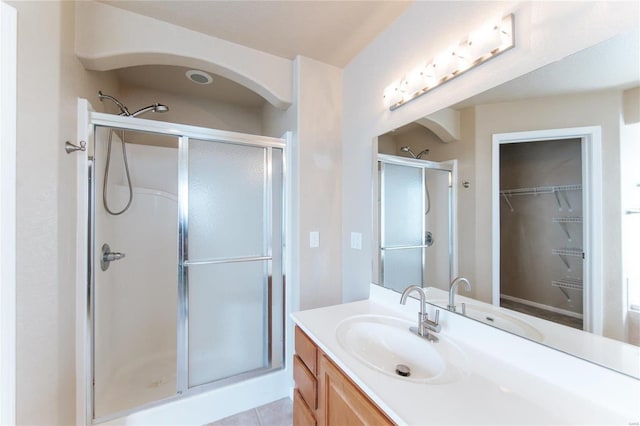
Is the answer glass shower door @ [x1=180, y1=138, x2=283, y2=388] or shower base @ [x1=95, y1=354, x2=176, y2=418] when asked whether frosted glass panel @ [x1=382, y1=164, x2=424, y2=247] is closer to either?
glass shower door @ [x1=180, y1=138, x2=283, y2=388]

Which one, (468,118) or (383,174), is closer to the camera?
(468,118)

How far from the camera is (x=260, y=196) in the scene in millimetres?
1959

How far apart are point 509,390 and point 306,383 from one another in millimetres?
810

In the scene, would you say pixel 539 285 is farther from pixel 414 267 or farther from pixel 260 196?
pixel 260 196

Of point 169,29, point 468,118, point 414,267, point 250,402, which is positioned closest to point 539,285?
point 414,267

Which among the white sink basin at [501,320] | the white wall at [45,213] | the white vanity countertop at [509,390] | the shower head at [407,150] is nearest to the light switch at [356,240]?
the shower head at [407,150]

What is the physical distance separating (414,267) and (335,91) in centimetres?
145

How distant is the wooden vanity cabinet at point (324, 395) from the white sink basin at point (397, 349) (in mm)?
103

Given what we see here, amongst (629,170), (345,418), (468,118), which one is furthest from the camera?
(468,118)

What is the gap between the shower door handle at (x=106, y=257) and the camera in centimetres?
167

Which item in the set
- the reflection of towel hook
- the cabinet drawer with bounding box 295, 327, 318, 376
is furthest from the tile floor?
the reflection of towel hook

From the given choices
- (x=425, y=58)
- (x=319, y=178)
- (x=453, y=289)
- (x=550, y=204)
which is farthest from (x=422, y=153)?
(x=319, y=178)

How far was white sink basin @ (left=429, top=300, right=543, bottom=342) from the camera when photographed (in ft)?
2.77

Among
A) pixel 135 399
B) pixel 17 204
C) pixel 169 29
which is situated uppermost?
pixel 169 29
